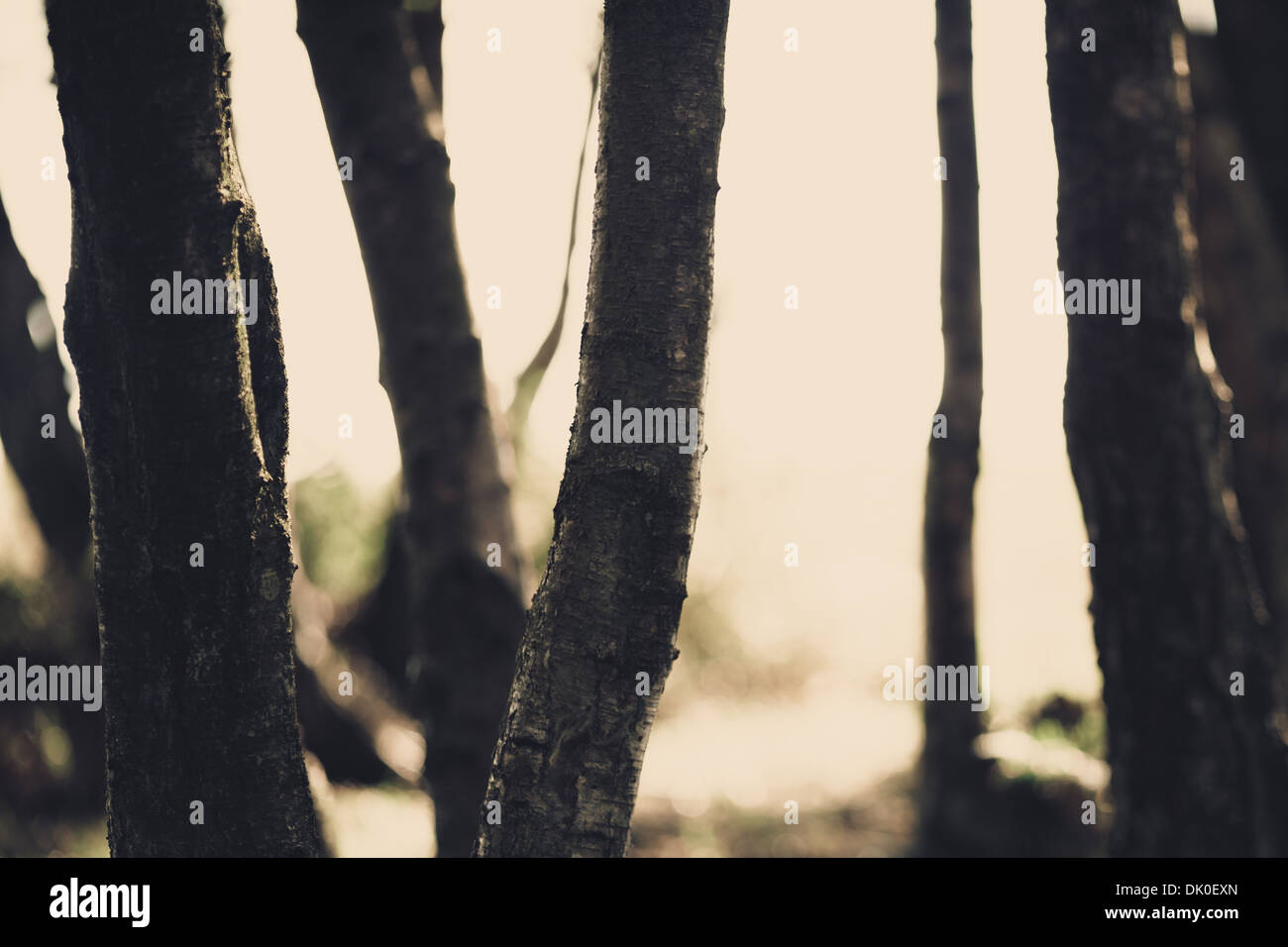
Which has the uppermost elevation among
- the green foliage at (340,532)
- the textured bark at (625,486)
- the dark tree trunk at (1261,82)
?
the dark tree trunk at (1261,82)

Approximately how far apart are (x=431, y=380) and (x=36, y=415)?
418 cm

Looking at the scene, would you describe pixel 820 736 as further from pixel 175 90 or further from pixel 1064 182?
pixel 175 90

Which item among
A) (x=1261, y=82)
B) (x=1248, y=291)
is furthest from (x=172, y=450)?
(x=1261, y=82)

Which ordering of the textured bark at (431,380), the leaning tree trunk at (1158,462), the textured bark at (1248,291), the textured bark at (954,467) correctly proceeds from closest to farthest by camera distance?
the leaning tree trunk at (1158,462) < the textured bark at (431,380) < the textured bark at (1248,291) < the textured bark at (954,467)

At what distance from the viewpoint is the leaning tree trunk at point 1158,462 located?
278 centimetres

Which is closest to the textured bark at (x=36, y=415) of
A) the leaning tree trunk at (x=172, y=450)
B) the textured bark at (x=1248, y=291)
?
the leaning tree trunk at (x=172, y=450)

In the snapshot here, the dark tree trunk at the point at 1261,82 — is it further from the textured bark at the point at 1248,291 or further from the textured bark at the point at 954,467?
the textured bark at the point at 954,467

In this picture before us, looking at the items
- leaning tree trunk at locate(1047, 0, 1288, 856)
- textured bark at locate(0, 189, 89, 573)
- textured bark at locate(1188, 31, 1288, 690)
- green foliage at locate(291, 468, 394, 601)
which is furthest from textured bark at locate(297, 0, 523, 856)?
green foliage at locate(291, 468, 394, 601)

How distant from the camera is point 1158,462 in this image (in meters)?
2.80

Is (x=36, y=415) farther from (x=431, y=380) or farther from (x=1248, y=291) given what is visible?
(x=1248, y=291)

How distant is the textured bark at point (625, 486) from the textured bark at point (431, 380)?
57.5 inches
